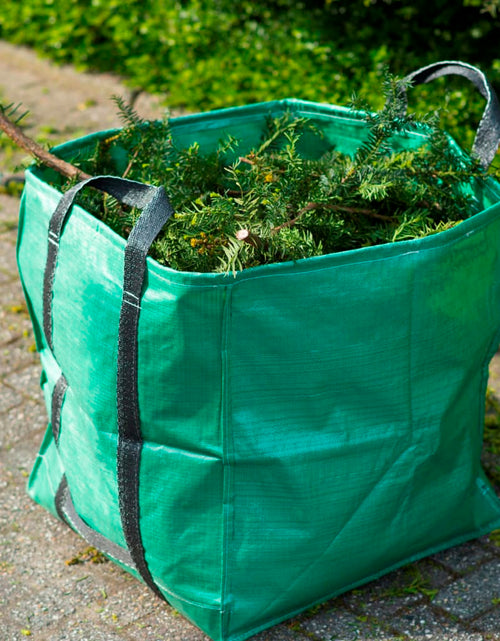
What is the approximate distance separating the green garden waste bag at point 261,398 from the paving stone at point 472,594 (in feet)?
0.42

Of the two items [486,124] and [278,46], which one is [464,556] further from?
[278,46]

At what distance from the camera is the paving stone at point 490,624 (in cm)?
192

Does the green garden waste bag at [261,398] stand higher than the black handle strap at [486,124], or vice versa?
the black handle strap at [486,124]

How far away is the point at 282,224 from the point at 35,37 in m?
4.37

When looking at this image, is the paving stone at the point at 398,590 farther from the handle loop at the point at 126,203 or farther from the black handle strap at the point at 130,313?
the handle loop at the point at 126,203

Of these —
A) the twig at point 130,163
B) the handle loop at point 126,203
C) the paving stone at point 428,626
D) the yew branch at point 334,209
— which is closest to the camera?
the handle loop at point 126,203

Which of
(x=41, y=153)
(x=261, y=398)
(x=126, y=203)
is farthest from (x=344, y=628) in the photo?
(x=41, y=153)

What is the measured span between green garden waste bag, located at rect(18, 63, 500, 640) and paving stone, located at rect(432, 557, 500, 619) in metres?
0.13

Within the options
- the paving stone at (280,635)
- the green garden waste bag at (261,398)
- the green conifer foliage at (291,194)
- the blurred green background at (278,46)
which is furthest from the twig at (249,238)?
the blurred green background at (278,46)

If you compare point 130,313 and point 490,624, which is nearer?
point 130,313

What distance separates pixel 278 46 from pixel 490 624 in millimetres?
3361

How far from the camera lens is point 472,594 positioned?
6.66 feet


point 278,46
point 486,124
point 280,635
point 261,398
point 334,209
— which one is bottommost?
point 280,635

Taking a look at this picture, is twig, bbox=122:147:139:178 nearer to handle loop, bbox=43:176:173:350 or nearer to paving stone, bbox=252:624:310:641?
handle loop, bbox=43:176:173:350
